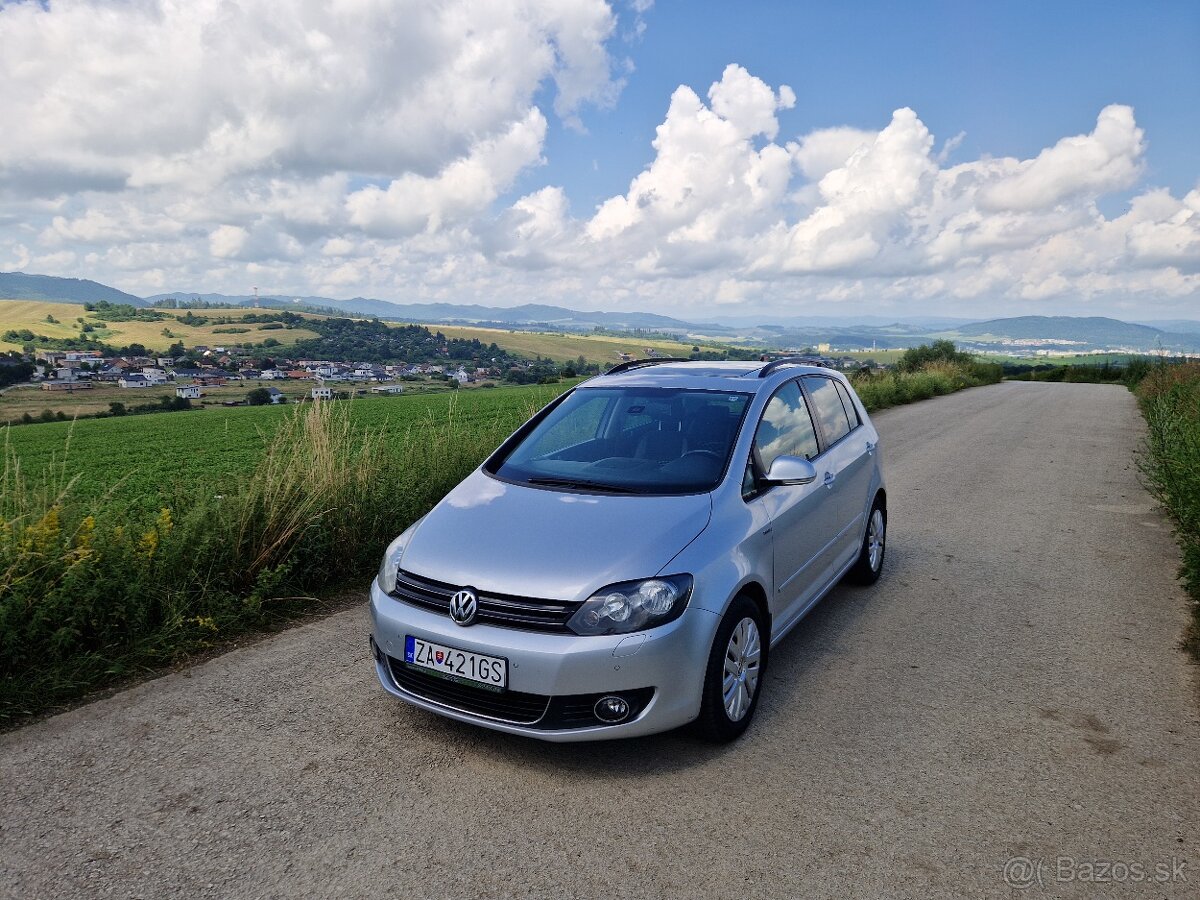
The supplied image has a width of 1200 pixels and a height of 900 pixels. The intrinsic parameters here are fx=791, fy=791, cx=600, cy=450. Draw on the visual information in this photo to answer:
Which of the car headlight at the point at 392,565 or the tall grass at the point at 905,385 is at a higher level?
the car headlight at the point at 392,565

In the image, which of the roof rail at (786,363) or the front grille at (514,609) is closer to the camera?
the front grille at (514,609)

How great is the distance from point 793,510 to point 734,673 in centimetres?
110

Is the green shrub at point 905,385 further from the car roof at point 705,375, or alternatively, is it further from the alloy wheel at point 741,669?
the alloy wheel at point 741,669

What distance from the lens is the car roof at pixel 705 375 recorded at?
4.78 meters

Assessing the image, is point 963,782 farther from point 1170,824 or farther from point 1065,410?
point 1065,410

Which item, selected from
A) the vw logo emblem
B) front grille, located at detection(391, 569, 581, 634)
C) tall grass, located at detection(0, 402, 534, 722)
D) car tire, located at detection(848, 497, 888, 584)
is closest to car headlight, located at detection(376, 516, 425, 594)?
front grille, located at detection(391, 569, 581, 634)

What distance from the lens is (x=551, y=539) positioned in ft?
11.5

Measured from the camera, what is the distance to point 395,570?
367 centimetres

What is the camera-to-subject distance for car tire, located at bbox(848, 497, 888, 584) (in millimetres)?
5758

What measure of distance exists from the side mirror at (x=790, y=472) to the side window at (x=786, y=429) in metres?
0.19

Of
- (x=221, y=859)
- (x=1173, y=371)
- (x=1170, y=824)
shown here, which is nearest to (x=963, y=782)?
(x=1170, y=824)

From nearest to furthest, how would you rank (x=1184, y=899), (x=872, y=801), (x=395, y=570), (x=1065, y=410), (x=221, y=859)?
(x=1184, y=899) < (x=221, y=859) < (x=872, y=801) < (x=395, y=570) < (x=1065, y=410)

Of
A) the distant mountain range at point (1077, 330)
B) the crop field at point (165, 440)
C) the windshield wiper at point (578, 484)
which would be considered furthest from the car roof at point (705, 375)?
the distant mountain range at point (1077, 330)

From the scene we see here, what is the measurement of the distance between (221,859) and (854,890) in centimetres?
215
